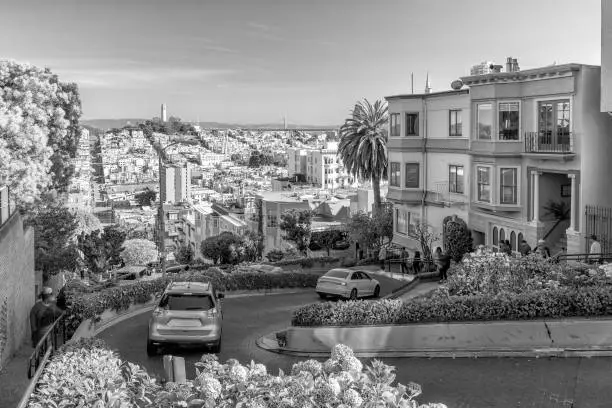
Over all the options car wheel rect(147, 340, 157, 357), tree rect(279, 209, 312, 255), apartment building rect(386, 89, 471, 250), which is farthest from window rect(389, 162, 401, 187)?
car wheel rect(147, 340, 157, 357)

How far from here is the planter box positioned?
1448cm

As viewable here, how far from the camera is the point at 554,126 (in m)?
29.9

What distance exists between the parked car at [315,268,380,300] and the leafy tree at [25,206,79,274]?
1229 cm

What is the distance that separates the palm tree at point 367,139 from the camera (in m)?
51.6

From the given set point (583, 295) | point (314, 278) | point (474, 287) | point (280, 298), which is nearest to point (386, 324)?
point (474, 287)

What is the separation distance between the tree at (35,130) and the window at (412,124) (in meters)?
18.0

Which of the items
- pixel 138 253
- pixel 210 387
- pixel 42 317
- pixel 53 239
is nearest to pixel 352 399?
pixel 210 387

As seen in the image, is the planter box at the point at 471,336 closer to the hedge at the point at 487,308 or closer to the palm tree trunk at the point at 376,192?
the hedge at the point at 487,308

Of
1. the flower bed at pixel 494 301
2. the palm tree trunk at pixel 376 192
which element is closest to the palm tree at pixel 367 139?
the palm tree trunk at pixel 376 192

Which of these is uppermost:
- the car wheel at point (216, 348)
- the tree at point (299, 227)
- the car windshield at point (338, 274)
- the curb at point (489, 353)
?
the curb at point (489, 353)

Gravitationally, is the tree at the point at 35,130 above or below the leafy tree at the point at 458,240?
above

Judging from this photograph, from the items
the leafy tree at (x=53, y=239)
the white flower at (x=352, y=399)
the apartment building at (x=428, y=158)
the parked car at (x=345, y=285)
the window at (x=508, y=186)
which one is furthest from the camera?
the apartment building at (x=428, y=158)

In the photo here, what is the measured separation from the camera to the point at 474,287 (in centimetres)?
1742

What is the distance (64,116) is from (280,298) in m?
17.3
